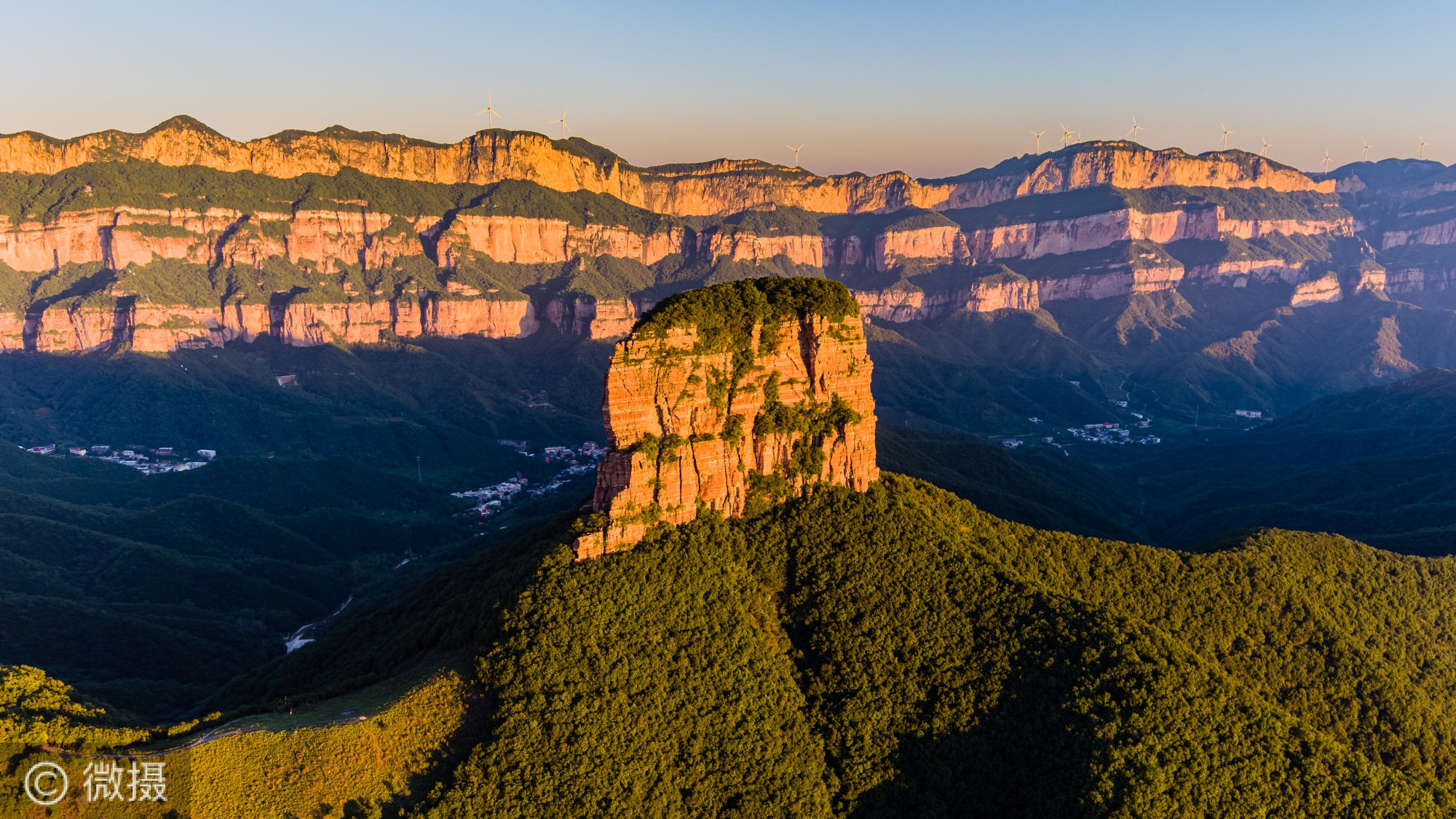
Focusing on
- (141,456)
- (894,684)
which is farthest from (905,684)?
(141,456)

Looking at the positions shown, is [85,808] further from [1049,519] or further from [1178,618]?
[1049,519]

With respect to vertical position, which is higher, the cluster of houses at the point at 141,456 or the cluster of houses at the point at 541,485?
the cluster of houses at the point at 141,456

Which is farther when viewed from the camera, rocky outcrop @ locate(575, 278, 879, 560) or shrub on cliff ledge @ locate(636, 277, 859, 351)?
shrub on cliff ledge @ locate(636, 277, 859, 351)

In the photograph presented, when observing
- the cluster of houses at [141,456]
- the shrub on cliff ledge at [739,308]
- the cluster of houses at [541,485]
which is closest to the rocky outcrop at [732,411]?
the shrub on cliff ledge at [739,308]

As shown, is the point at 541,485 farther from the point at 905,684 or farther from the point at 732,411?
the point at 905,684

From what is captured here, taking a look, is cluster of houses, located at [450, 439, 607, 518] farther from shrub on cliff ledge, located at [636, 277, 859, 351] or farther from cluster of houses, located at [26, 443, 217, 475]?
shrub on cliff ledge, located at [636, 277, 859, 351]

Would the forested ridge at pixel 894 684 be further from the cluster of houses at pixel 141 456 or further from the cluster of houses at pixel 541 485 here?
the cluster of houses at pixel 141 456

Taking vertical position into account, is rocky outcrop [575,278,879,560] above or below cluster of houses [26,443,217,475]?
above

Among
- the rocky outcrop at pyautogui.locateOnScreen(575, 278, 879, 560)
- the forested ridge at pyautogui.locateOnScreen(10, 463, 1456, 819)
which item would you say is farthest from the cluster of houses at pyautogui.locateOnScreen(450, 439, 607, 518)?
the forested ridge at pyautogui.locateOnScreen(10, 463, 1456, 819)
